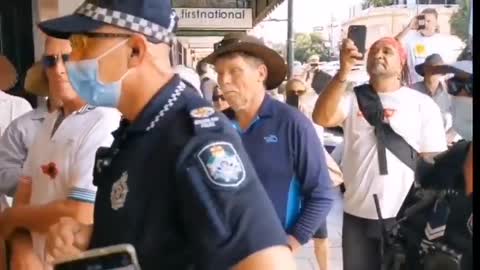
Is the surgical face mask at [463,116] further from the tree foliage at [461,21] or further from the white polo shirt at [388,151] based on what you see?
the white polo shirt at [388,151]

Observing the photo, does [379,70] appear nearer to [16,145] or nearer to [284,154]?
[284,154]

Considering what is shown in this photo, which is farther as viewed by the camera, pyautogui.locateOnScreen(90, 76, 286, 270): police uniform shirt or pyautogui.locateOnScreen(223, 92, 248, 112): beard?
pyautogui.locateOnScreen(223, 92, 248, 112): beard

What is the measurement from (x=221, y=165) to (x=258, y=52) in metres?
1.59

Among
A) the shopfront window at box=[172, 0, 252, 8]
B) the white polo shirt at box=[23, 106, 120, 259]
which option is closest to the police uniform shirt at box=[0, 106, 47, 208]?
the white polo shirt at box=[23, 106, 120, 259]

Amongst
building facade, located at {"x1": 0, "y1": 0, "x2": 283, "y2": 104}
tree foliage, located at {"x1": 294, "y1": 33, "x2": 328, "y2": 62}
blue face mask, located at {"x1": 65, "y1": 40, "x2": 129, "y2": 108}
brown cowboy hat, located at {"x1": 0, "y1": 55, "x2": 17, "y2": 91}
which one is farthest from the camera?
A: building facade, located at {"x1": 0, "y1": 0, "x2": 283, "y2": 104}

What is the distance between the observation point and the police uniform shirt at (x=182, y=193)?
144 centimetres

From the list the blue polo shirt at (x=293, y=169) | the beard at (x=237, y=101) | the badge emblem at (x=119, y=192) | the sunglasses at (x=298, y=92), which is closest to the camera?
the badge emblem at (x=119, y=192)

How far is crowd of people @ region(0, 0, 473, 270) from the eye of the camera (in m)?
1.48

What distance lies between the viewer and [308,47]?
432 centimetres

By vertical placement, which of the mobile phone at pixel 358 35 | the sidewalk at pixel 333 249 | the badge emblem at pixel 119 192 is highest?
the mobile phone at pixel 358 35

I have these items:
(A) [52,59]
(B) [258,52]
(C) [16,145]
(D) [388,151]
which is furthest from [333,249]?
(A) [52,59]

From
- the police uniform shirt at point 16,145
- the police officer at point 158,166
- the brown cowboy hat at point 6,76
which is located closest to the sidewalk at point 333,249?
the police uniform shirt at point 16,145

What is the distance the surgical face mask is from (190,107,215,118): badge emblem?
479mm

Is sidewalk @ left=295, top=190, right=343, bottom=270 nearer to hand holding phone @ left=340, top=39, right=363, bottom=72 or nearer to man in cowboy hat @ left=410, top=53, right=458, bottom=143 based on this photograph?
hand holding phone @ left=340, top=39, right=363, bottom=72
